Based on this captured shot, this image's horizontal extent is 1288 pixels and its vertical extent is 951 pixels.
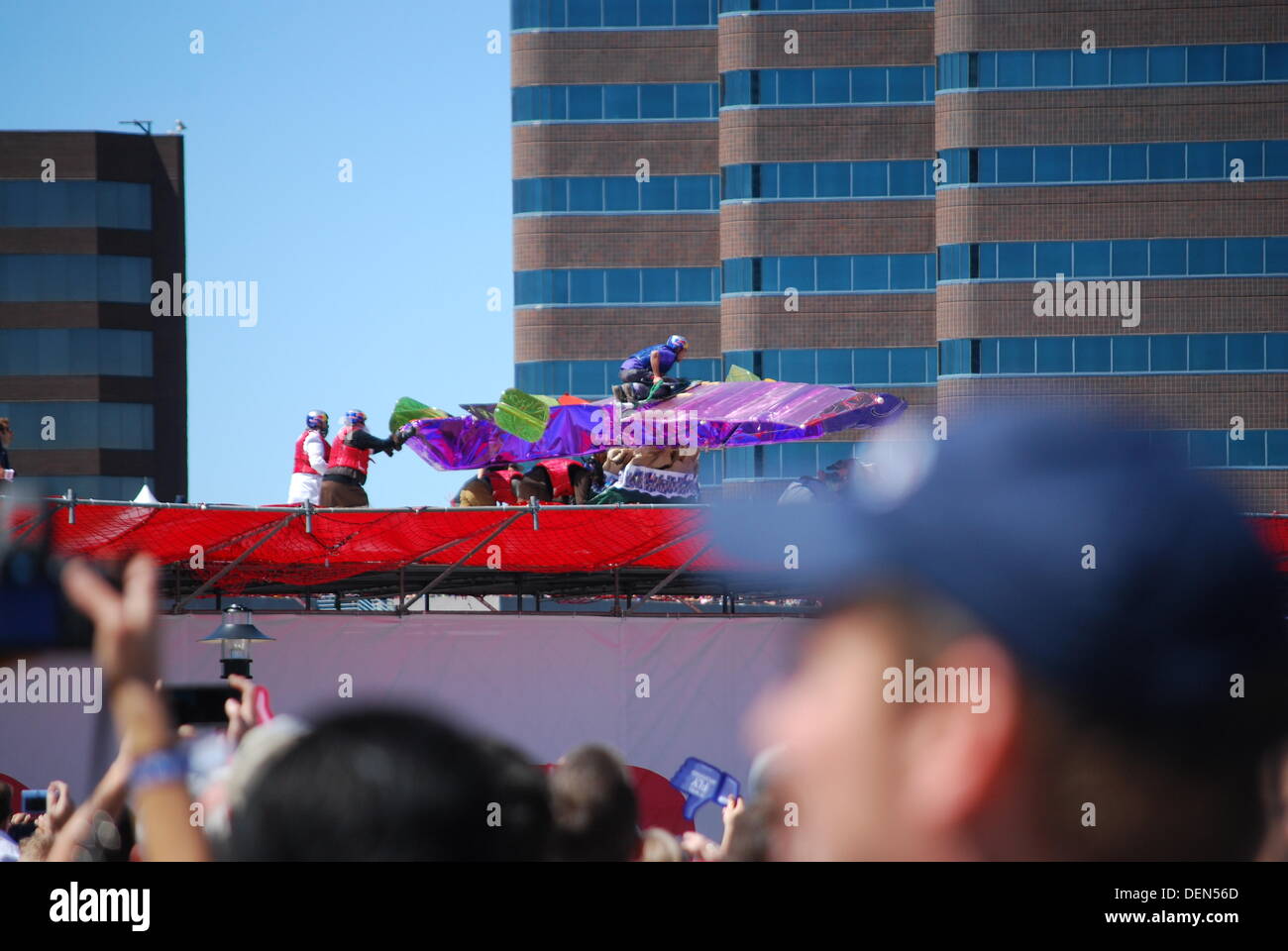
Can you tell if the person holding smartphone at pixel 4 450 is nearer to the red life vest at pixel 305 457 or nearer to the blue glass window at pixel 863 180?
the red life vest at pixel 305 457

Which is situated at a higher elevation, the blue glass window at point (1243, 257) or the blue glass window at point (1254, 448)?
the blue glass window at point (1243, 257)

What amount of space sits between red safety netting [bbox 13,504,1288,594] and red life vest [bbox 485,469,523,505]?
88 centimetres

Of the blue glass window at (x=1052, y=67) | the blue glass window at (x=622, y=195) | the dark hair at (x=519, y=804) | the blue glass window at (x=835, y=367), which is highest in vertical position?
the blue glass window at (x=1052, y=67)

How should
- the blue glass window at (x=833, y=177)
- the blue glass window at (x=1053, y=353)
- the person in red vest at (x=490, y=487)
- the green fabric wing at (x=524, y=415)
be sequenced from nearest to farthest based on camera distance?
the green fabric wing at (x=524, y=415), the person in red vest at (x=490, y=487), the blue glass window at (x=1053, y=353), the blue glass window at (x=833, y=177)

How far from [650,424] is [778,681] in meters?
12.0

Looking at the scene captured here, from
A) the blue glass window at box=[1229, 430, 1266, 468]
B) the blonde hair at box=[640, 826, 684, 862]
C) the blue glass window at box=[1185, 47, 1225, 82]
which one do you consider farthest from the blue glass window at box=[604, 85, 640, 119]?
the blonde hair at box=[640, 826, 684, 862]

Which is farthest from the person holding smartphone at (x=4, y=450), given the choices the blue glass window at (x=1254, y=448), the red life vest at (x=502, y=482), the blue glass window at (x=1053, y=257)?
the blue glass window at (x=1254, y=448)

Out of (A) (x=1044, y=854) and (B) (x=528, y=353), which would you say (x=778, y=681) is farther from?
(B) (x=528, y=353)

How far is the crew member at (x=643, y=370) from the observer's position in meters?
12.6

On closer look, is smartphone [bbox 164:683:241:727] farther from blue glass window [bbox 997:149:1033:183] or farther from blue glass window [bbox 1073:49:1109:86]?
blue glass window [bbox 1073:49:1109:86]

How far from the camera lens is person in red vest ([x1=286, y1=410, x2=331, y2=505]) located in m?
15.1

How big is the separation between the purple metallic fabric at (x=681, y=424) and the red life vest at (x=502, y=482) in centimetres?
38

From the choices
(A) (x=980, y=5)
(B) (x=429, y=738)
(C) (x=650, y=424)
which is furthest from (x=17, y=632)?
(A) (x=980, y=5)

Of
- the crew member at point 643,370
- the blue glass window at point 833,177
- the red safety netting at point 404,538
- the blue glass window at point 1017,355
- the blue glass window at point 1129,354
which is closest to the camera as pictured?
the crew member at point 643,370
